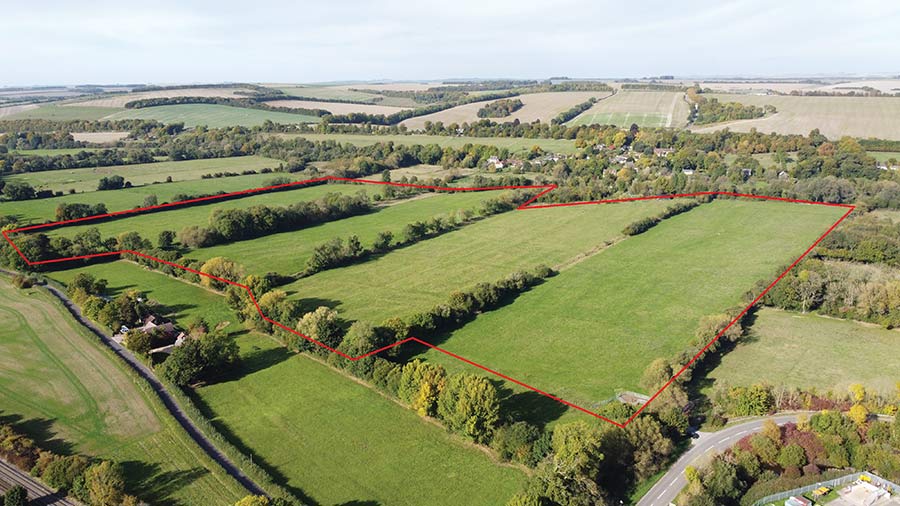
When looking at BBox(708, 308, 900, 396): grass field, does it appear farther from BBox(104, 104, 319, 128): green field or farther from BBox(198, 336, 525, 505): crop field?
BBox(104, 104, 319, 128): green field

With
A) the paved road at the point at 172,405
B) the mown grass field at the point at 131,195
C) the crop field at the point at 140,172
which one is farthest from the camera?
the crop field at the point at 140,172

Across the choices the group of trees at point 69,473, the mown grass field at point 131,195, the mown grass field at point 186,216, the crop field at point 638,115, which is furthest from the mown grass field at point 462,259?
the crop field at point 638,115

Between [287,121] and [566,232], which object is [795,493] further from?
[287,121]

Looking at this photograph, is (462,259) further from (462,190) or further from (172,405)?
(462,190)

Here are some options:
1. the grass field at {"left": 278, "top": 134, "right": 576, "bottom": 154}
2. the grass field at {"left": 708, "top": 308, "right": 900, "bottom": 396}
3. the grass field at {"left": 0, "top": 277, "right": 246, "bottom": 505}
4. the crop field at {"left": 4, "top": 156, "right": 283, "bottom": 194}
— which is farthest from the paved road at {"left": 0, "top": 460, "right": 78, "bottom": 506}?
the grass field at {"left": 278, "top": 134, "right": 576, "bottom": 154}

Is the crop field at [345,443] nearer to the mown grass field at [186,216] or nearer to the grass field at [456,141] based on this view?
the mown grass field at [186,216]
